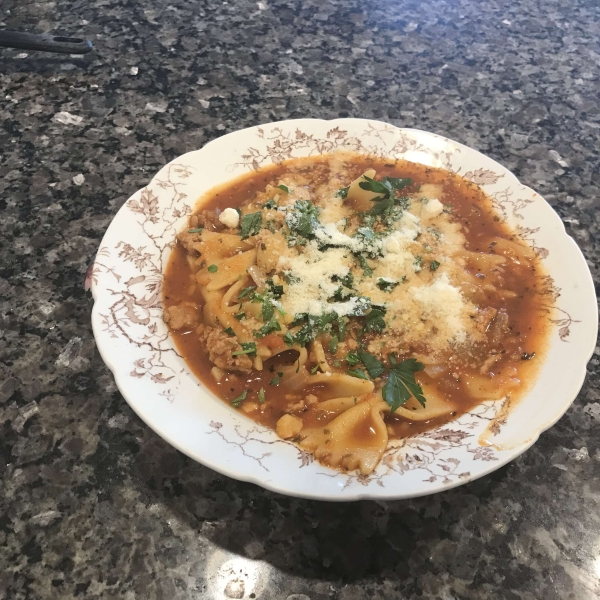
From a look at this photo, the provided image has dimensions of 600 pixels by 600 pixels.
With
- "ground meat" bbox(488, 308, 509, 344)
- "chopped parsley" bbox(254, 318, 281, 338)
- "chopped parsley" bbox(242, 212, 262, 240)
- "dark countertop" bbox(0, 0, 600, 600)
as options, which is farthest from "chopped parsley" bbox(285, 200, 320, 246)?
"dark countertop" bbox(0, 0, 600, 600)

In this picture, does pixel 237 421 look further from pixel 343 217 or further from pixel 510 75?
pixel 510 75

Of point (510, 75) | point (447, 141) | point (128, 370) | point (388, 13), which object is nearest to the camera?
point (128, 370)

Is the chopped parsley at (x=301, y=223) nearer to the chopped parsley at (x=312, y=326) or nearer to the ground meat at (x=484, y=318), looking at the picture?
the chopped parsley at (x=312, y=326)

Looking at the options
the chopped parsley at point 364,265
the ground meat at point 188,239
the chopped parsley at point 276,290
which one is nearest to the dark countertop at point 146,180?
the ground meat at point 188,239

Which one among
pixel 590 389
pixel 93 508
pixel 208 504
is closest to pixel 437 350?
pixel 590 389

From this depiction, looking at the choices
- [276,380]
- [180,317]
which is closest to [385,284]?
[276,380]

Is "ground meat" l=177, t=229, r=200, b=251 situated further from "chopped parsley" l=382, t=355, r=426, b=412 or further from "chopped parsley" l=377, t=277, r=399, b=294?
"chopped parsley" l=382, t=355, r=426, b=412

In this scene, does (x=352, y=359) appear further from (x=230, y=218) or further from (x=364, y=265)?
(x=230, y=218)

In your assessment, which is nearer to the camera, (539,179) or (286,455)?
(286,455)
